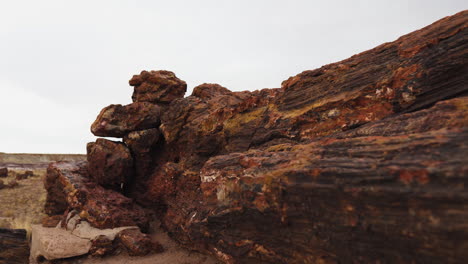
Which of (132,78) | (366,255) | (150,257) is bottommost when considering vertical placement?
(150,257)

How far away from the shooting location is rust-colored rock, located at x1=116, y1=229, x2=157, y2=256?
43.9 ft

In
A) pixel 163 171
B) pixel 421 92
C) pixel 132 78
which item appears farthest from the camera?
pixel 132 78

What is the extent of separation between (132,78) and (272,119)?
11.9 meters

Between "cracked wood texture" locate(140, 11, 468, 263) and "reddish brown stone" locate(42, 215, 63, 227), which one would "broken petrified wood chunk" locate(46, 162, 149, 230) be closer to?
"reddish brown stone" locate(42, 215, 63, 227)

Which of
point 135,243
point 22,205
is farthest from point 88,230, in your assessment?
point 22,205

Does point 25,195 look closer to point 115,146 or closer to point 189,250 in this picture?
point 115,146

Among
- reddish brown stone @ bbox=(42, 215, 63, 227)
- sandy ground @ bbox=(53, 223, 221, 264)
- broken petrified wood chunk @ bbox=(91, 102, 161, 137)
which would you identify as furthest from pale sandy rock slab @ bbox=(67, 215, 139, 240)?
broken petrified wood chunk @ bbox=(91, 102, 161, 137)

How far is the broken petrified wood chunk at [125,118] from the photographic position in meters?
17.8

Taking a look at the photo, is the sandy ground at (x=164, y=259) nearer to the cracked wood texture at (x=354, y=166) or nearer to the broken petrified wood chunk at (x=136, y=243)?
the broken petrified wood chunk at (x=136, y=243)

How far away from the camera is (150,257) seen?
523 inches

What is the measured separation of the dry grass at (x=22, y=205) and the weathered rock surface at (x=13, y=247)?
0.93m

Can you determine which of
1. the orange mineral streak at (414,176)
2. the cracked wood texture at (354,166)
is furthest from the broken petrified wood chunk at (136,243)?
the orange mineral streak at (414,176)

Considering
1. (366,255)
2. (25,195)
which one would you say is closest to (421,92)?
(366,255)

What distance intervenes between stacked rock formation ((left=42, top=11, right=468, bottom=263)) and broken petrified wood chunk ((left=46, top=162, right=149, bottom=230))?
0.08m
